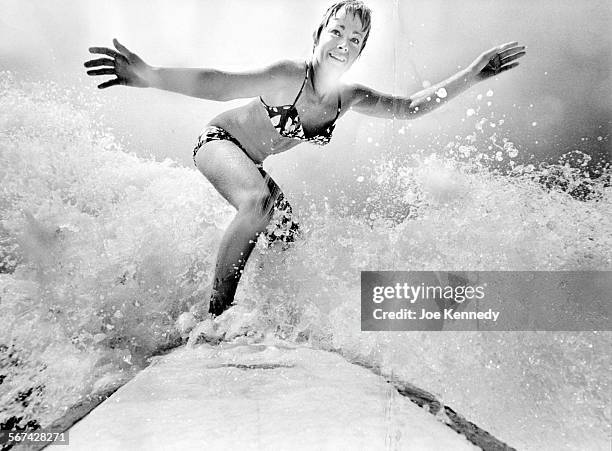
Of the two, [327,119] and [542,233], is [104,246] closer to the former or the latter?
[327,119]

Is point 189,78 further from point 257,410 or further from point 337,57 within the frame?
point 257,410

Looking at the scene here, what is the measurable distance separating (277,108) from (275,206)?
291mm

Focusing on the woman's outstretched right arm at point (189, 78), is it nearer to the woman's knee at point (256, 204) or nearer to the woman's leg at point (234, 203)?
the woman's leg at point (234, 203)

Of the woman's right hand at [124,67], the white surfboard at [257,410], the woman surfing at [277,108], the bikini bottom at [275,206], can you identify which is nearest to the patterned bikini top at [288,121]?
the woman surfing at [277,108]

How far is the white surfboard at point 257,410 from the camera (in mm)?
1062

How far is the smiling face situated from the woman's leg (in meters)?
0.38

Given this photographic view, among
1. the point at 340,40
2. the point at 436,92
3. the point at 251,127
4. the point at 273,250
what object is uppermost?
the point at 340,40

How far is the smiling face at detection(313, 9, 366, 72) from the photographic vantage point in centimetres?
138

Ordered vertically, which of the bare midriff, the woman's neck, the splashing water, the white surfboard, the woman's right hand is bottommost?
the white surfboard

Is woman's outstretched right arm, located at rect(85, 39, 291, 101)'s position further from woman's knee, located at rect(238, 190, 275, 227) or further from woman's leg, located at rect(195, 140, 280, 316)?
woman's knee, located at rect(238, 190, 275, 227)

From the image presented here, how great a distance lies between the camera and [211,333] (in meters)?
1.39

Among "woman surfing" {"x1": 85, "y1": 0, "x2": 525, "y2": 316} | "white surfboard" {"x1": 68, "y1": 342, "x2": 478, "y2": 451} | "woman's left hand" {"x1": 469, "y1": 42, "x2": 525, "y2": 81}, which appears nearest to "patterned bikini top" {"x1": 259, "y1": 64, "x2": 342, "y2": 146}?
"woman surfing" {"x1": 85, "y1": 0, "x2": 525, "y2": 316}

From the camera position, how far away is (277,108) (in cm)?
140

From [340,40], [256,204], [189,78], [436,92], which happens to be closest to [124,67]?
[189,78]
